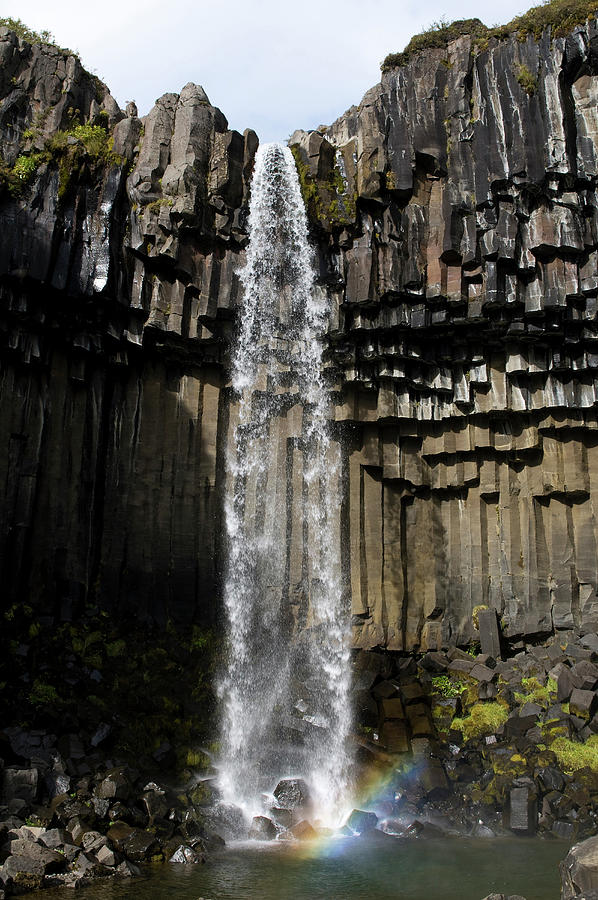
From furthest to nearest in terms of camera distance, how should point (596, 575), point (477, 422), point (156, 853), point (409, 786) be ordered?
1. point (477, 422)
2. point (596, 575)
3. point (409, 786)
4. point (156, 853)

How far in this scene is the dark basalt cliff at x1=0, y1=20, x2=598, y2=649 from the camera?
16312 millimetres

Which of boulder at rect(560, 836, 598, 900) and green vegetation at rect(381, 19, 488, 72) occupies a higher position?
green vegetation at rect(381, 19, 488, 72)

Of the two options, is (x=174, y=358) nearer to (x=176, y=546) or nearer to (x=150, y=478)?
(x=150, y=478)

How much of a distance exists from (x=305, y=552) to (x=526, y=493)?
532cm

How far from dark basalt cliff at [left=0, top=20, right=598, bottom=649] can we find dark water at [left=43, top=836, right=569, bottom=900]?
6.28 m

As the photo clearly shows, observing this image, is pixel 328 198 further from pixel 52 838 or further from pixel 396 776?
pixel 52 838

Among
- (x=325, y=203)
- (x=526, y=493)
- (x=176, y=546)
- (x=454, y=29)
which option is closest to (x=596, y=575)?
(x=526, y=493)

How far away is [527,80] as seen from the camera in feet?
57.0

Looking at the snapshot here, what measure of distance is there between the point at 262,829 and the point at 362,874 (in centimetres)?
256

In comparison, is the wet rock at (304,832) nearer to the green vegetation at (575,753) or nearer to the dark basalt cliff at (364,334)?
the green vegetation at (575,753)

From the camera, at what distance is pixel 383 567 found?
17875 millimetres

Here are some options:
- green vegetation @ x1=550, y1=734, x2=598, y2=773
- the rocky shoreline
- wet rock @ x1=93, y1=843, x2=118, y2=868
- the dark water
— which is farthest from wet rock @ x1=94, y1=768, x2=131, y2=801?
green vegetation @ x1=550, y1=734, x2=598, y2=773

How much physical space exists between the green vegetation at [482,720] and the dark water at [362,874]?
2944 mm

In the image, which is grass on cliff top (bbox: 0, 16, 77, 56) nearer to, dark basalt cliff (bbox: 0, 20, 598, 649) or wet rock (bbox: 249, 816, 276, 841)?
dark basalt cliff (bbox: 0, 20, 598, 649)
